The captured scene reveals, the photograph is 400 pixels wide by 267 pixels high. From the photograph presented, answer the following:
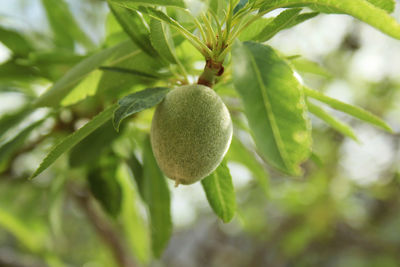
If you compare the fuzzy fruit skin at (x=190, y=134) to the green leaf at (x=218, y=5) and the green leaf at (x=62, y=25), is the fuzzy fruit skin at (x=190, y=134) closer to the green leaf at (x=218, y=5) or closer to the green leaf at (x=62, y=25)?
the green leaf at (x=218, y=5)

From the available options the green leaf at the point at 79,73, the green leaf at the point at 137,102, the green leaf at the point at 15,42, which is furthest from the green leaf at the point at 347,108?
the green leaf at the point at 15,42

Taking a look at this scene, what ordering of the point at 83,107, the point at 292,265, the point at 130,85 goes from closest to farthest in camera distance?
the point at 130,85 < the point at 83,107 < the point at 292,265

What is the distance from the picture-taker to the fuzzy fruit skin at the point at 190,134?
0.73 m

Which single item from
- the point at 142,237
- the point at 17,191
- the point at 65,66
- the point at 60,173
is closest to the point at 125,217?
the point at 142,237

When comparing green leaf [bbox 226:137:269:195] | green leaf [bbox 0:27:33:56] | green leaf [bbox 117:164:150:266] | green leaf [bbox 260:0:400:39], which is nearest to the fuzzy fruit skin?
green leaf [bbox 260:0:400:39]

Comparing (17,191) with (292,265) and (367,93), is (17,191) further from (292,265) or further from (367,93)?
(292,265)

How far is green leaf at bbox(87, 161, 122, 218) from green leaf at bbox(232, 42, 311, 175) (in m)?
0.83

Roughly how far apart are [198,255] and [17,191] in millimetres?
2555

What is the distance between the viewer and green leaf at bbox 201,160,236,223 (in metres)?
0.87

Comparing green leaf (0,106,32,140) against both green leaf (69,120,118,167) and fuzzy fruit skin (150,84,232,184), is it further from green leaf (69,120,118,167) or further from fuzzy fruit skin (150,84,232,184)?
fuzzy fruit skin (150,84,232,184)

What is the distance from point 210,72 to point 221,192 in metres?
0.27

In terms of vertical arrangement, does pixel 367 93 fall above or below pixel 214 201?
below

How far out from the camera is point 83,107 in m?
1.33

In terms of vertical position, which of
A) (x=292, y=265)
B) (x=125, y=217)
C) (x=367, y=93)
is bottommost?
(x=292, y=265)
